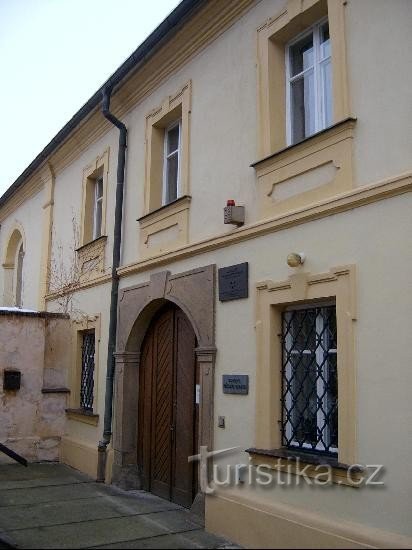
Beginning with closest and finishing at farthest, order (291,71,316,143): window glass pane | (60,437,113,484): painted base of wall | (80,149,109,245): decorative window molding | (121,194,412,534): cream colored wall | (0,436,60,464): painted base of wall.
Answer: (121,194,412,534): cream colored wall < (291,71,316,143): window glass pane < (60,437,113,484): painted base of wall < (0,436,60,464): painted base of wall < (80,149,109,245): decorative window molding

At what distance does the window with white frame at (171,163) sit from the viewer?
9.02 m

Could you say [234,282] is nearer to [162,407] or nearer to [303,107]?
[303,107]

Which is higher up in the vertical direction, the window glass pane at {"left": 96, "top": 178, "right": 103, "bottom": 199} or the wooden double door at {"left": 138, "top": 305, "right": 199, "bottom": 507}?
the window glass pane at {"left": 96, "top": 178, "right": 103, "bottom": 199}

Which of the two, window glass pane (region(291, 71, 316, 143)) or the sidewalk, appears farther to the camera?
window glass pane (region(291, 71, 316, 143))

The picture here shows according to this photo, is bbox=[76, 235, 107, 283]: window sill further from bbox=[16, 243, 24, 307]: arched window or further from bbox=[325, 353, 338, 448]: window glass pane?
bbox=[16, 243, 24, 307]: arched window

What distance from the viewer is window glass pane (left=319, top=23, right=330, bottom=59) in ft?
21.0

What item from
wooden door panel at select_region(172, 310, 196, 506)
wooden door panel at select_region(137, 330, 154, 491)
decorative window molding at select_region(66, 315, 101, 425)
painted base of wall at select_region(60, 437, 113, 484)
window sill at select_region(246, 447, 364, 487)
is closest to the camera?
window sill at select_region(246, 447, 364, 487)

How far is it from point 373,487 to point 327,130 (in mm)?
3199

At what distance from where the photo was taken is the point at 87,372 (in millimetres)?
10867

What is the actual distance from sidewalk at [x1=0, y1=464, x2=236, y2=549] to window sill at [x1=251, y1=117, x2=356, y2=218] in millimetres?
3538

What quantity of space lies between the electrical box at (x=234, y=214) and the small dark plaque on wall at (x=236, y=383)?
1.71 m

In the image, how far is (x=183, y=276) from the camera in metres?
7.87

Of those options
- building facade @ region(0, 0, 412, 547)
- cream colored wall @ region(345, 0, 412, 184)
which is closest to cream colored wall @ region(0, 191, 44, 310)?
building facade @ region(0, 0, 412, 547)

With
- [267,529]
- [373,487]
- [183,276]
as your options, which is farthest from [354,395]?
[183,276]
